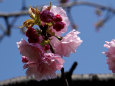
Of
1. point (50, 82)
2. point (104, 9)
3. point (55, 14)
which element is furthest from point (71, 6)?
point (55, 14)

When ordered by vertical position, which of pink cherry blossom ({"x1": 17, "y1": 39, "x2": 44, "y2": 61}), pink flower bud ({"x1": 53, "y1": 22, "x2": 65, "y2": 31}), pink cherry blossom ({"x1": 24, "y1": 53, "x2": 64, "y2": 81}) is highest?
pink flower bud ({"x1": 53, "y1": 22, "x2": 65, "y2": 31})

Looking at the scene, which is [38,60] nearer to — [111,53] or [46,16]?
[46,16]

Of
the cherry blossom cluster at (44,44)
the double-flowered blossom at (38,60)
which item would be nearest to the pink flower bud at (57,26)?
the cherry blossom cluster at (44,44)

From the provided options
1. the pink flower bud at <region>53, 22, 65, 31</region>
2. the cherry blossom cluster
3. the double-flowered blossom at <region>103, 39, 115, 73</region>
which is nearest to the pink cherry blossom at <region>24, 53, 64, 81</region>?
the cherry blossom cluster

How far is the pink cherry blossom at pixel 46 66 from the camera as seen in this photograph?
87 cm

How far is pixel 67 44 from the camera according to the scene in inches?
37.5

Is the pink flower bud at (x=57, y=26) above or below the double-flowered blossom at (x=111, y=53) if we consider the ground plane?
above

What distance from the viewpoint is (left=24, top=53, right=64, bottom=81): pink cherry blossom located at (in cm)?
87

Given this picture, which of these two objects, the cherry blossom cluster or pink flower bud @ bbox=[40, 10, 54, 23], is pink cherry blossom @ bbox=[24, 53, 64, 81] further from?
pink flower bud @ bbox=[40, 10, 54, 23]

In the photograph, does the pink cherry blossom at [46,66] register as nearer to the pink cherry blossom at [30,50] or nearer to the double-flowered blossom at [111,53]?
the pink cherry blossom at [30,50]

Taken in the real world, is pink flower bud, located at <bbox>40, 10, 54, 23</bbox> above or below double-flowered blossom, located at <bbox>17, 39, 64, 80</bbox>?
above

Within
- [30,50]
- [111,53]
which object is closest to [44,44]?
[30,50]

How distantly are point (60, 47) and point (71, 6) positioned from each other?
2702 mm

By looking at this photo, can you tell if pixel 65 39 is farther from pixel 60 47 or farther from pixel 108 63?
pixel 108 63
